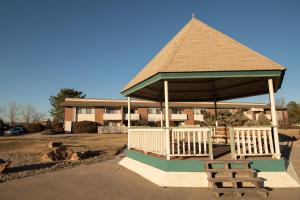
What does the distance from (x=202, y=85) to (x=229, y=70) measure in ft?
16.1

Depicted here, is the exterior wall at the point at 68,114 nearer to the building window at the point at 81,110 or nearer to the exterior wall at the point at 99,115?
the building window at the point at 81,110

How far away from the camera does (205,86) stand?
40.5 feet

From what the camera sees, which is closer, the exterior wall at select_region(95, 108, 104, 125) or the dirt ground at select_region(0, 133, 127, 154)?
the dirt ground at select_region(0, 133, 127, 154)

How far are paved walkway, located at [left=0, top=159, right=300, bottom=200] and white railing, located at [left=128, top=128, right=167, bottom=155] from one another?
1.17m

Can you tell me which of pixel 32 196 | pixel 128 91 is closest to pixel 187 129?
pixel 128 91

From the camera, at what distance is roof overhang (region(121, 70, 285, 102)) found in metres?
7.38

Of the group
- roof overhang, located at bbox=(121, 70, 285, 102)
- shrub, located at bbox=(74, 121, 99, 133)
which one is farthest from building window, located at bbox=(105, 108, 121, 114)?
roof overhang, located at bbox=(121, 70, 285, 102)

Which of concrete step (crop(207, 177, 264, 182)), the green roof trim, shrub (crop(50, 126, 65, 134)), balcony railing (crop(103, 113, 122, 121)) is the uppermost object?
balcony railing (crop(103, 113, 122, 121))

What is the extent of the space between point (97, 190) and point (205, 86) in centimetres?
827

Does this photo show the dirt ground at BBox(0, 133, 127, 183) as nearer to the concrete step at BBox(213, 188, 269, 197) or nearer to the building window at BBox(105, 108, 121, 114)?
the concrete step at BBox(213, 188, 269, 197)

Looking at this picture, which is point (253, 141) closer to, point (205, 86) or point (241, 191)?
point (241, 191)

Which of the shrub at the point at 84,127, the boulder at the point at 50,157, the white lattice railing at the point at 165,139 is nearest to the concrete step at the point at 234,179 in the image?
the white lattice railing at the point at 165,139

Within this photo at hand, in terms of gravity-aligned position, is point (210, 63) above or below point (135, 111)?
below

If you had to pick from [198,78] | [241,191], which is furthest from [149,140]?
[241,191]
